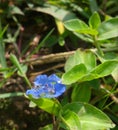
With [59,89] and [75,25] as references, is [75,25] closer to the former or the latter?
[75,25]

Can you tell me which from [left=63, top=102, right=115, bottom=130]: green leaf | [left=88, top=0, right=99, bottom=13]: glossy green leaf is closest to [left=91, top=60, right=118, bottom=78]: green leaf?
[left=63, top=102, right=115, bottom=130]: green leaf

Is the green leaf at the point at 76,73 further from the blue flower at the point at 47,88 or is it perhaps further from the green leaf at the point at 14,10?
the green leaf at the point at 14,10

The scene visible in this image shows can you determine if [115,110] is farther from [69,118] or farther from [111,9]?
[111,9]

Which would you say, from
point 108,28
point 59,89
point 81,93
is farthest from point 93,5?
point 59,89

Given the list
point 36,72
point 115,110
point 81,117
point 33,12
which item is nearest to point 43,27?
point 33,12

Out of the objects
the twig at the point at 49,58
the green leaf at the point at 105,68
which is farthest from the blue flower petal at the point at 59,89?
the twig at the point at 49,58

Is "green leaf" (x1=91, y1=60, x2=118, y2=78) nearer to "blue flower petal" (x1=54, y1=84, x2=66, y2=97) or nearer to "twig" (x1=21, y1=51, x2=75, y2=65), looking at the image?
"blue flower petal" (x1=54, y1=84, x2=66, y2=97)
